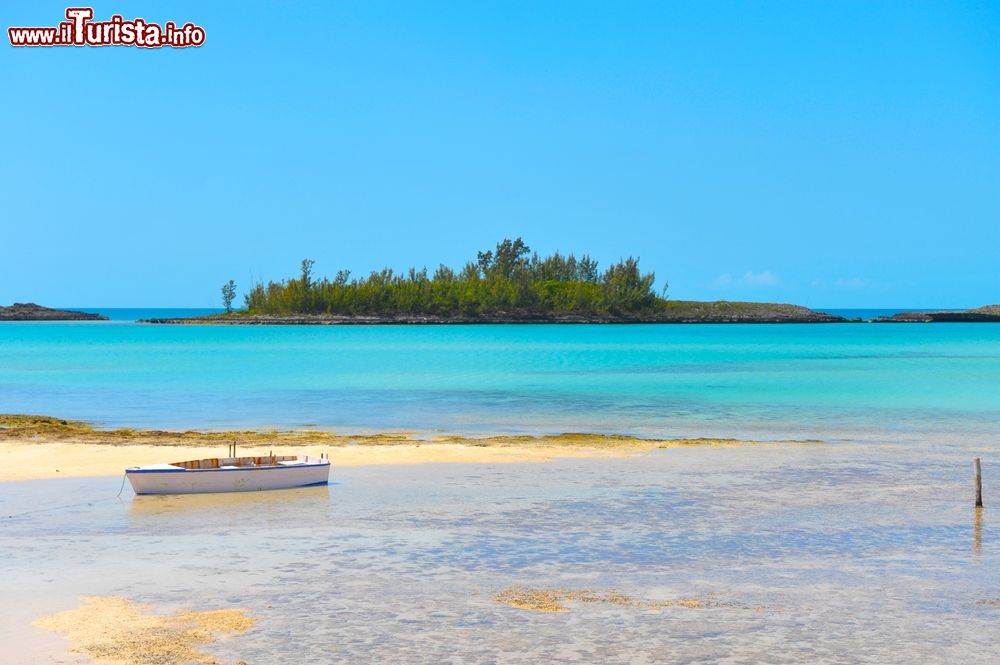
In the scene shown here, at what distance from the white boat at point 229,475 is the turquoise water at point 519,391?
10.9 metres

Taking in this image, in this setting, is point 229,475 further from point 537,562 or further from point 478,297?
point 478,297

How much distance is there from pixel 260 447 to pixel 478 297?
146 meters

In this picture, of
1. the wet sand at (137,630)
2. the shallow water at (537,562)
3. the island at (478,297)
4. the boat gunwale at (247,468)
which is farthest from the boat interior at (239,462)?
the island at (478,297)

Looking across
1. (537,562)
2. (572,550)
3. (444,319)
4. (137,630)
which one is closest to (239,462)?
(572,550)

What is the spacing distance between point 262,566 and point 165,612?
2213mm

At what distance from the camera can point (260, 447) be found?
2531 cm

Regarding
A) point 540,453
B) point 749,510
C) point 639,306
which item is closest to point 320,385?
point 540,453

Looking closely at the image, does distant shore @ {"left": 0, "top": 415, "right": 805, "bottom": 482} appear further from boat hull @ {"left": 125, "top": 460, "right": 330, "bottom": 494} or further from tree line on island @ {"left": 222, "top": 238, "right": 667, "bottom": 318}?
tree line on island @ {"left": 222, "top": 238, "right": 667, "bottom": 318}

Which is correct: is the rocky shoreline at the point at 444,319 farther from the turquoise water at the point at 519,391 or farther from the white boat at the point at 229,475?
the white boat at the point at 229,475

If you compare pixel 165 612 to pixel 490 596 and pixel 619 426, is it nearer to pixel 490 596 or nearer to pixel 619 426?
pixel 490 596

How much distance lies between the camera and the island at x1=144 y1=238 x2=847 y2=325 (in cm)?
16800

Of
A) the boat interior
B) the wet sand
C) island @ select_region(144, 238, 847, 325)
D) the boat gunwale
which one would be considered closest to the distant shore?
the boat interior

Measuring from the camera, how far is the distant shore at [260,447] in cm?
2292

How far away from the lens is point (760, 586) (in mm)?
13266
